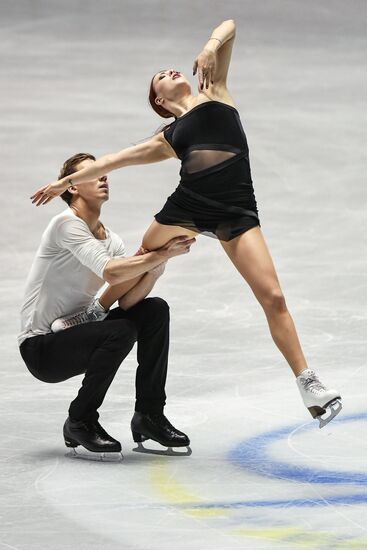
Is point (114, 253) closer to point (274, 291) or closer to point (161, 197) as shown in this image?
point (274, 291)

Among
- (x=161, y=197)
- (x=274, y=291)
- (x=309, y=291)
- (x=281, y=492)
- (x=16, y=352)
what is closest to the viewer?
(x=281, y=492)

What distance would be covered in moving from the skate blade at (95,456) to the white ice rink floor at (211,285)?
2.3 inches

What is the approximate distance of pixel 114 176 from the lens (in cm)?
922

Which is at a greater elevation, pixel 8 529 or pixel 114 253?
pixel 114 253

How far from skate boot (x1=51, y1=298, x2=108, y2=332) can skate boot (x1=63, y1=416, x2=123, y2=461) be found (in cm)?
37

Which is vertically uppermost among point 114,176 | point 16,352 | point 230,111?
point 114,176

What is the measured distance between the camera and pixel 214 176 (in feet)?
15.1

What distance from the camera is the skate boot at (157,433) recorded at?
468 centimetres

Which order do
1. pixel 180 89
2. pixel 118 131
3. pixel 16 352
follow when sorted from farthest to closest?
pixel 118 131, pixel 16 352, pixel 180 89

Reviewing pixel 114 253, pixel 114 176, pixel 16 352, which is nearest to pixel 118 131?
pixel 114 176

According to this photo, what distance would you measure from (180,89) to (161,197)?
399 cm

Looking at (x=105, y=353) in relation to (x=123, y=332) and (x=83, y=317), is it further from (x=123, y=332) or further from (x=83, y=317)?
(x=83, y=317)

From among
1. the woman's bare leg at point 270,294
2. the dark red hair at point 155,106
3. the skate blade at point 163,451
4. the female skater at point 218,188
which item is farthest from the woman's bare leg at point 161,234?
the skate blade at point 163,451

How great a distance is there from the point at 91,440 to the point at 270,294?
87 cm
